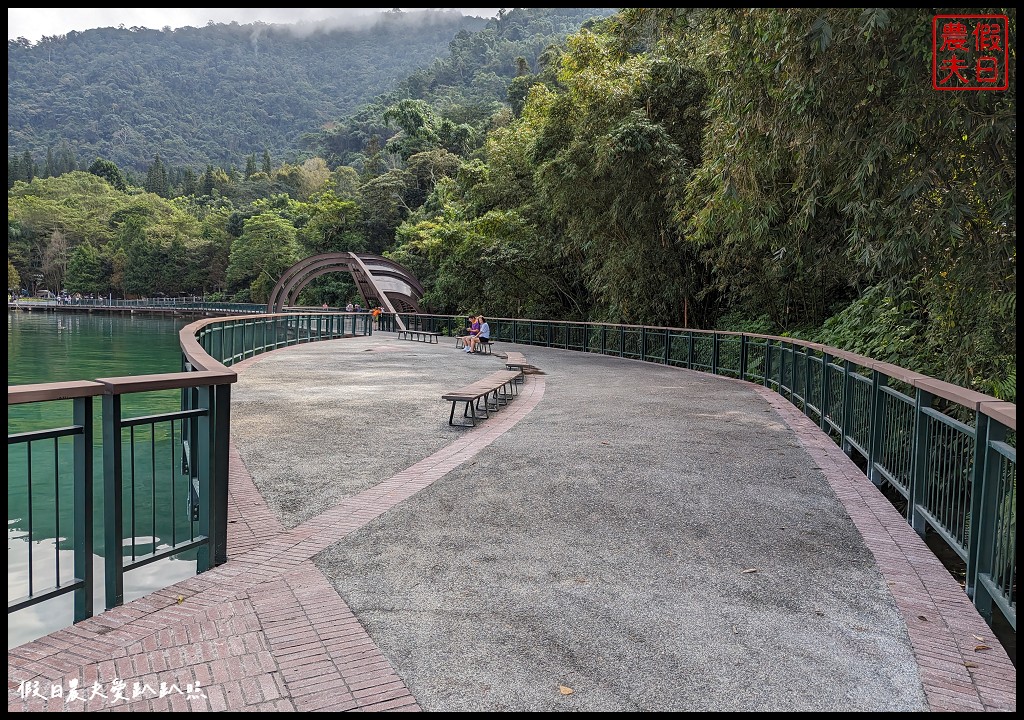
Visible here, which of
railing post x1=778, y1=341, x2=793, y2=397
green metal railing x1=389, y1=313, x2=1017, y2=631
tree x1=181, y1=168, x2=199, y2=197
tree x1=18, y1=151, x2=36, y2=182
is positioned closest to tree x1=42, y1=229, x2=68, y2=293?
tree x1=181, y1=168, x2=199, y2=197

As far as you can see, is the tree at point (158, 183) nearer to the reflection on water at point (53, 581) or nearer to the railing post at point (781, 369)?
the railing post at point (781, 369)

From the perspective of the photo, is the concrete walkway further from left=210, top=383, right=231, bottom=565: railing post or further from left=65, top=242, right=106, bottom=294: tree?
left=65, top=242, right=106, bottom=294: tree

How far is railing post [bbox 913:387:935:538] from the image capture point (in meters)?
5.05

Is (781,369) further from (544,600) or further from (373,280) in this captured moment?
(373,280)

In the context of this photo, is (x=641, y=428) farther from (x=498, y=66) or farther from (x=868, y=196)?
(x=498, y=66)

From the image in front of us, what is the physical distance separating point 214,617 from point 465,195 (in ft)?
119

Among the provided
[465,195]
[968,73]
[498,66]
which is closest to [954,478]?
[968,73]

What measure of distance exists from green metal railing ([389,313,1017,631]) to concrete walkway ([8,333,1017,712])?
22cm

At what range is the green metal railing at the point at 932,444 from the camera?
12.2ft

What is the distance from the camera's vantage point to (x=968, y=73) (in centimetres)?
551

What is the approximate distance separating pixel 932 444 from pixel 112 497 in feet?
16.0

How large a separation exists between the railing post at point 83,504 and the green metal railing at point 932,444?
413 cm

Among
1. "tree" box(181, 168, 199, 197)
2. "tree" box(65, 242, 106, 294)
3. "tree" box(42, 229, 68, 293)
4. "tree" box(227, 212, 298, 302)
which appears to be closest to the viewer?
"tree" box(227, 212, 298, 302)

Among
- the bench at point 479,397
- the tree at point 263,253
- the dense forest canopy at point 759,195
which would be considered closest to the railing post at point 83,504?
the dense forest canopy at point 759,195
